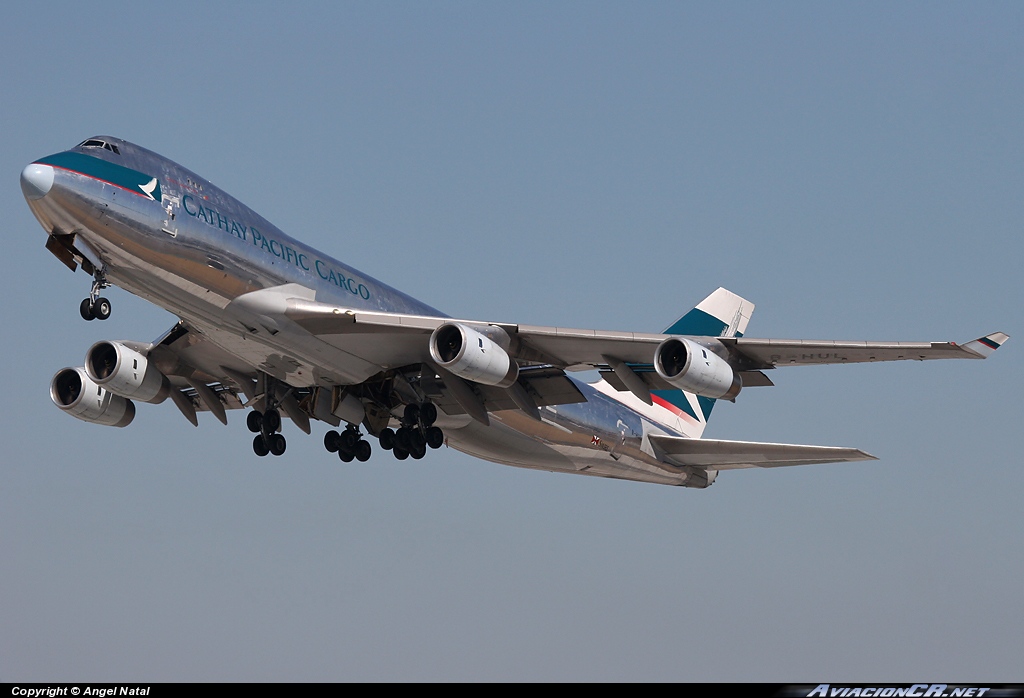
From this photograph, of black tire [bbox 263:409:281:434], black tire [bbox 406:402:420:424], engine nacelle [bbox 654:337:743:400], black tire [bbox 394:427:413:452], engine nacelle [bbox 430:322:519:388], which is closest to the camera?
engine nacelle [bbox 654:337:743:400]

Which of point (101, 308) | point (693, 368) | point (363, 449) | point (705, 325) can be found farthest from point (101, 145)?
point (705, 325)

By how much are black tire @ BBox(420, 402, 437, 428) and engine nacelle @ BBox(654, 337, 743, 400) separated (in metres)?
6.45

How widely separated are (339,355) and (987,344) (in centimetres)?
1387

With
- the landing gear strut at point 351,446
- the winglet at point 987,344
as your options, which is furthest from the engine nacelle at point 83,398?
the winglet at point 987,344

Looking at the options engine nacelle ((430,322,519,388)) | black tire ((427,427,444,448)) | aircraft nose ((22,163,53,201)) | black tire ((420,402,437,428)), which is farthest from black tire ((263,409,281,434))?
aircraft nose ((22,163,53,201))

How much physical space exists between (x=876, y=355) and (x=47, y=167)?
17042 mm

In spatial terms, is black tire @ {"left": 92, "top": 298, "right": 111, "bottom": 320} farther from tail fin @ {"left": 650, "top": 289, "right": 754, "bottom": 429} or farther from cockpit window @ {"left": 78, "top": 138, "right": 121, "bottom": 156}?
tail fin @ {"left": 650, "top": 289, "right": 754, "bottom": 429}

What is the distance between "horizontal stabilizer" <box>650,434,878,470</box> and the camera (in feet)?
106

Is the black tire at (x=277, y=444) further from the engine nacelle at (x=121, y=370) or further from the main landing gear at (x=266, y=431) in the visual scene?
the engine nacelle at (x=121, y=370)

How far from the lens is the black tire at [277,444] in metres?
32.5

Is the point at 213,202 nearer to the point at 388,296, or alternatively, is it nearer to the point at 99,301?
the point at 99,301

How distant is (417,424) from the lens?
3152 cm

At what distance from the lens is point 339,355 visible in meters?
29.2
